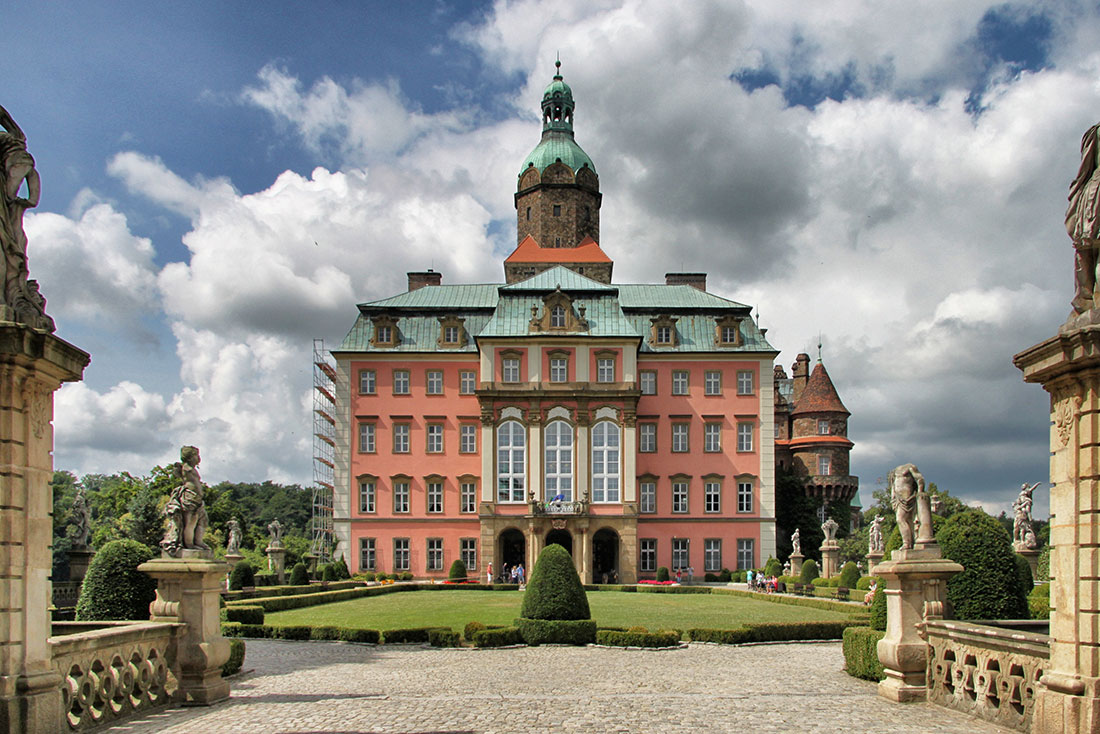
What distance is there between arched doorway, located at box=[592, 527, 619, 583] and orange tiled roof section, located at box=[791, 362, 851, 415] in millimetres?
17633

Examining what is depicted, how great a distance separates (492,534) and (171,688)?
34.7 m

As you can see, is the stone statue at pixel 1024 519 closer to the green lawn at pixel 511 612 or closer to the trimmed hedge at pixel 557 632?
the green lawn at pixel 511 612

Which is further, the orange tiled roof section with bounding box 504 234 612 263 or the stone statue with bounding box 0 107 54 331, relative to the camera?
the orange tiled roof section with bounding box 504 234 612 263

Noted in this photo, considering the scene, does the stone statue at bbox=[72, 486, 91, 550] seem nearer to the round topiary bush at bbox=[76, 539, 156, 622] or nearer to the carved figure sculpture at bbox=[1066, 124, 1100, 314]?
the round topiary bush at bbox=[76, 539, 156, 622]

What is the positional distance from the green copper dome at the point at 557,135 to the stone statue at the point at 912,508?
49919mm

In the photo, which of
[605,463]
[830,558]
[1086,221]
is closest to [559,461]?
[605,463]

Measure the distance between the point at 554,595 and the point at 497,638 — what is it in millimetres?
1436

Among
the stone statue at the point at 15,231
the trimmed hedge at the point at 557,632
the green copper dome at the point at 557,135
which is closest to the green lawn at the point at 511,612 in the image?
the trimmed hedge at the point at 557,632

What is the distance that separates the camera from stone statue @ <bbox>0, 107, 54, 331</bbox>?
855 cm

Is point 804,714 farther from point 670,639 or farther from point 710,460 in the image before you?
point 710,460

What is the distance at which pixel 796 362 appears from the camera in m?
65.1

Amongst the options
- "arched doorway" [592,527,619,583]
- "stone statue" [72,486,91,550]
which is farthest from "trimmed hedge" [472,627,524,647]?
"arched doorway" [592,527,619,583]

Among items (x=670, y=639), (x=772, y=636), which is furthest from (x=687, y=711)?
(x=772, y=636)

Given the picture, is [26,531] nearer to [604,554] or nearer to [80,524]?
[80,524]
